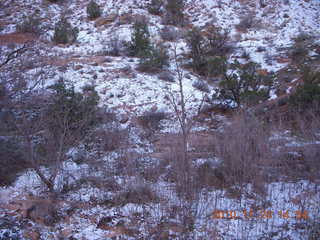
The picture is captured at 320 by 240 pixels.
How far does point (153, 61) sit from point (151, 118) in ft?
11.1

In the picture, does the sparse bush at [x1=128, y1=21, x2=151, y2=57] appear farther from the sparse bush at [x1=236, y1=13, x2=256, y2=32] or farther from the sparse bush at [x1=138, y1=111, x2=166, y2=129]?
the sparse bush at [x1=236, y1=13, x2=256, y2=32]

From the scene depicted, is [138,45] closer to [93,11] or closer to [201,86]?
[201,86]

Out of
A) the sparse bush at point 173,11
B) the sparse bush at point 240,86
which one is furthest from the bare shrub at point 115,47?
the sparse bush at point 240,86

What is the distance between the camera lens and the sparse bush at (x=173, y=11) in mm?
14876

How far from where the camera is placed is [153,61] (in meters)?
10.3

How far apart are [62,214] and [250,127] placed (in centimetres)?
339

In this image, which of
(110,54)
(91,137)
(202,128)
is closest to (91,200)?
(91,137)

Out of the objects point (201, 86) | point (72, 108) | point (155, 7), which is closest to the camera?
point (72, 108)

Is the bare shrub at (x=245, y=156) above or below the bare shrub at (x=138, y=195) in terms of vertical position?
above

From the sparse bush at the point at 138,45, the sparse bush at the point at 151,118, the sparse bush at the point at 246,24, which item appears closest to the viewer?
the sparse bush at the point at 151,118

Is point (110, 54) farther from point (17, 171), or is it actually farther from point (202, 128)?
point (17, 171)

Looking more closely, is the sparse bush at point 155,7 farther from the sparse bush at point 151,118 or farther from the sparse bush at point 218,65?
the sparse bush at point 151,118
